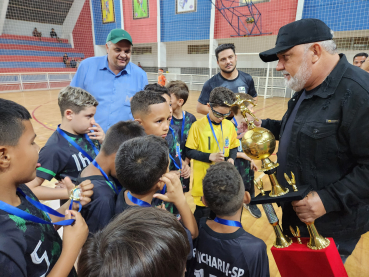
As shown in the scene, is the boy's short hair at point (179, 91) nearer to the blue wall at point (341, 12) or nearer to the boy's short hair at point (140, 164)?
the boy's short hair at point (140, 164)

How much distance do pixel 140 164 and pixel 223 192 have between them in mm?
518

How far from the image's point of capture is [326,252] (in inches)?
40.1

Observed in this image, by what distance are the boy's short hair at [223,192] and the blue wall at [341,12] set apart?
38.4ft

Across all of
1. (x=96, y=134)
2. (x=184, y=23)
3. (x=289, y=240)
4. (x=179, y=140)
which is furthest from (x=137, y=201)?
(x=184, y=23)

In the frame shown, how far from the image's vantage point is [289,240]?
3.76 feet

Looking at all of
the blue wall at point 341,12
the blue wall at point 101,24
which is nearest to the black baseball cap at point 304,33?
the blue wall at point 341,12

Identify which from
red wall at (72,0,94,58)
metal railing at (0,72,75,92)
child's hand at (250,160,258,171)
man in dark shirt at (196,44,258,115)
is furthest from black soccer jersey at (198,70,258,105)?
red wall at (72,0,94,58)

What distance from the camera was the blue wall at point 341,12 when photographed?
921 centimetres

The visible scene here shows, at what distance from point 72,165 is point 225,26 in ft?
43.3

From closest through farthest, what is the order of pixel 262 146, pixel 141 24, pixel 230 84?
1. pixel 262 146
2. pixel 230 84
3. pixel 141 24

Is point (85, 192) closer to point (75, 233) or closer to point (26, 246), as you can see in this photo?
point (75, 233)

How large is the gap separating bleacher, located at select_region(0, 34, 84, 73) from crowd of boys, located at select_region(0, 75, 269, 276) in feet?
54.3

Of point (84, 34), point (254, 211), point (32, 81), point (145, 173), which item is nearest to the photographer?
point (145, 173)

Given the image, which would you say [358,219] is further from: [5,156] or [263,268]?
[5,156]
